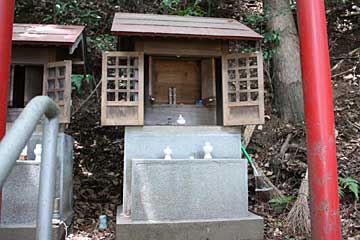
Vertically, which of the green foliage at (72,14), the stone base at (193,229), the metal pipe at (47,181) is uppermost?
the green foliage at (72,14)

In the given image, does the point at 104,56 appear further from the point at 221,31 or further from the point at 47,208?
the point at 47,208

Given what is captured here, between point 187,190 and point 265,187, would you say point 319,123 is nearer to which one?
point 187,190

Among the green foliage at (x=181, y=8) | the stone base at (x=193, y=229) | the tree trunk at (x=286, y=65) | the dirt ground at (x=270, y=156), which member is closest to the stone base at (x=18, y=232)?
the dirt ground at (x=270, y=156)

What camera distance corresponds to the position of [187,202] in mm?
4137

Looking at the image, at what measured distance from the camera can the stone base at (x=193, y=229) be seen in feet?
12.8

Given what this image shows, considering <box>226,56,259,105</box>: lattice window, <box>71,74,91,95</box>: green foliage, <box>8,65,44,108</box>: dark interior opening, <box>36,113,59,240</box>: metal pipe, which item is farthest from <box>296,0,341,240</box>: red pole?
<box>71,74,91,95</box>: green foliage

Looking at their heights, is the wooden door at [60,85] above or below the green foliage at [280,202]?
above

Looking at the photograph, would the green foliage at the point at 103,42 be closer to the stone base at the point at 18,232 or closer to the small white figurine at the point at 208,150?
the small white figurine at the point at 208,150

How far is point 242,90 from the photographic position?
4770 millimetres

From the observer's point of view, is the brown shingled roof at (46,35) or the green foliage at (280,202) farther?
the green foliage at (280,202)

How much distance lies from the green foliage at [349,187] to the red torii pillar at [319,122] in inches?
88.3

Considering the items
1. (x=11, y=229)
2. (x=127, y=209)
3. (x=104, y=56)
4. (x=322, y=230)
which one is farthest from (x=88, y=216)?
(x=322, y=230)

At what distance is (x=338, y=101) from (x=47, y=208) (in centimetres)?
738

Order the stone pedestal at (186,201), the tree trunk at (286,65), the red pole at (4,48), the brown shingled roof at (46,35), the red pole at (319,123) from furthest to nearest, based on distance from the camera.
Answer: the tree trunk at (286,65) → the brown shingled roof at (46,35) → the stone pedestal at (186,201) → the red pole at (319,123) → the red pole at (4,48)
